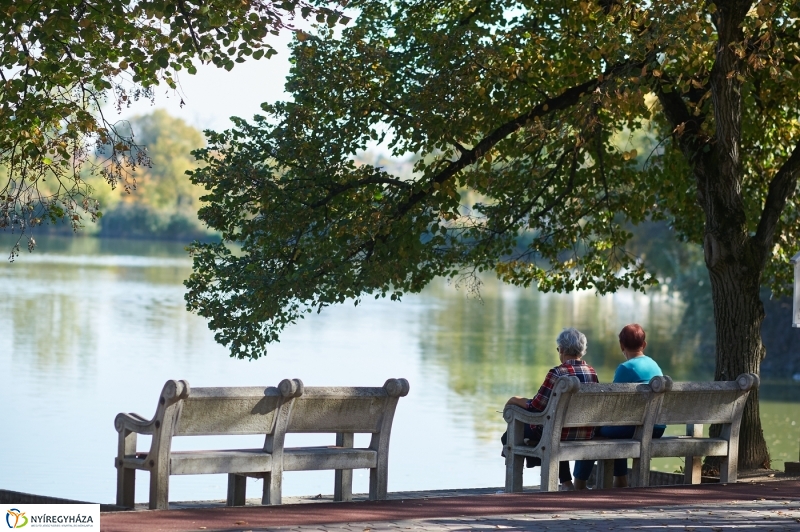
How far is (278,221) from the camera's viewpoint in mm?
14336

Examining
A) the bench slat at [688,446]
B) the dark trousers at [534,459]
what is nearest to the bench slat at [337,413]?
the dark trousers at [534,459]

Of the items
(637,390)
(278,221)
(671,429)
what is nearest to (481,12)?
(278,221)

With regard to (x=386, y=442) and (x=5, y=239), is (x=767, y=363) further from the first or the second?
(x=5, y=239)

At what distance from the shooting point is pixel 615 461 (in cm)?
1021

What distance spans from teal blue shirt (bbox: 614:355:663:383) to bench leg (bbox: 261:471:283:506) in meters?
3.06

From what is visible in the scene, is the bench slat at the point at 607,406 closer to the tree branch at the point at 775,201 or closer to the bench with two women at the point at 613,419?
the bench with two women at the point at 613,419

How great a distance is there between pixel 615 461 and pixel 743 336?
2743 mm

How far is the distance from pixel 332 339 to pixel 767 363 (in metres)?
14.0

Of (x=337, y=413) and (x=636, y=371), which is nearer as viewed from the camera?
(x=337, y=413)

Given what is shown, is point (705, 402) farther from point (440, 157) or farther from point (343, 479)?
point (440, 157)

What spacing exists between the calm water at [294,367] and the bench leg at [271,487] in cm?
962

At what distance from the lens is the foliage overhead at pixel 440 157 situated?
537 inches
